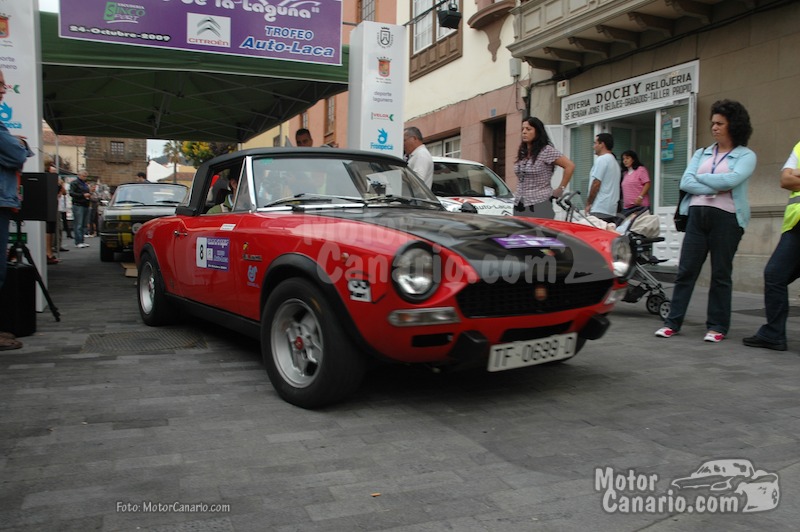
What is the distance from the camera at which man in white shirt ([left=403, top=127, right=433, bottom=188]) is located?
699 centimetres

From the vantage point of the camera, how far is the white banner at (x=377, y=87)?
8727mm

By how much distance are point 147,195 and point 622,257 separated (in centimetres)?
1051

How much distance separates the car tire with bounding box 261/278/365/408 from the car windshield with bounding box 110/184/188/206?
9.14 m

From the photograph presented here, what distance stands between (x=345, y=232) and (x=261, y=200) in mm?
1126

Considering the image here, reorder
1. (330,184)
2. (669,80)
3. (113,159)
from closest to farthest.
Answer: (330,184), (669,80), (113,159)

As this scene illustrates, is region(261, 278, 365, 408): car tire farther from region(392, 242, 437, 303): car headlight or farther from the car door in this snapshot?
the car door

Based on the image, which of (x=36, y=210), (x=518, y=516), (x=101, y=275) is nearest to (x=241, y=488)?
(x=518, y=516)

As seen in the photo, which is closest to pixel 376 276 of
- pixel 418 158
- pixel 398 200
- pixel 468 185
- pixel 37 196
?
pixel 398 200

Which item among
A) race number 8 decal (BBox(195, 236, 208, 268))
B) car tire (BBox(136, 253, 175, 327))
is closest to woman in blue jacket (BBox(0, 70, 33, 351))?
car tire (BBox(136, 253, 175, 327))

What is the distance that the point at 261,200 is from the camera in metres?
4.08

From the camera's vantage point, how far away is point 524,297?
10.2ft

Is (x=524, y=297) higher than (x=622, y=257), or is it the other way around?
(x=622, y=257)

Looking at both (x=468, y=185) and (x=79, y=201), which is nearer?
(x=468, y=185)

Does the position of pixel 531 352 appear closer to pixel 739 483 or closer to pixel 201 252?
pixel 739 483
